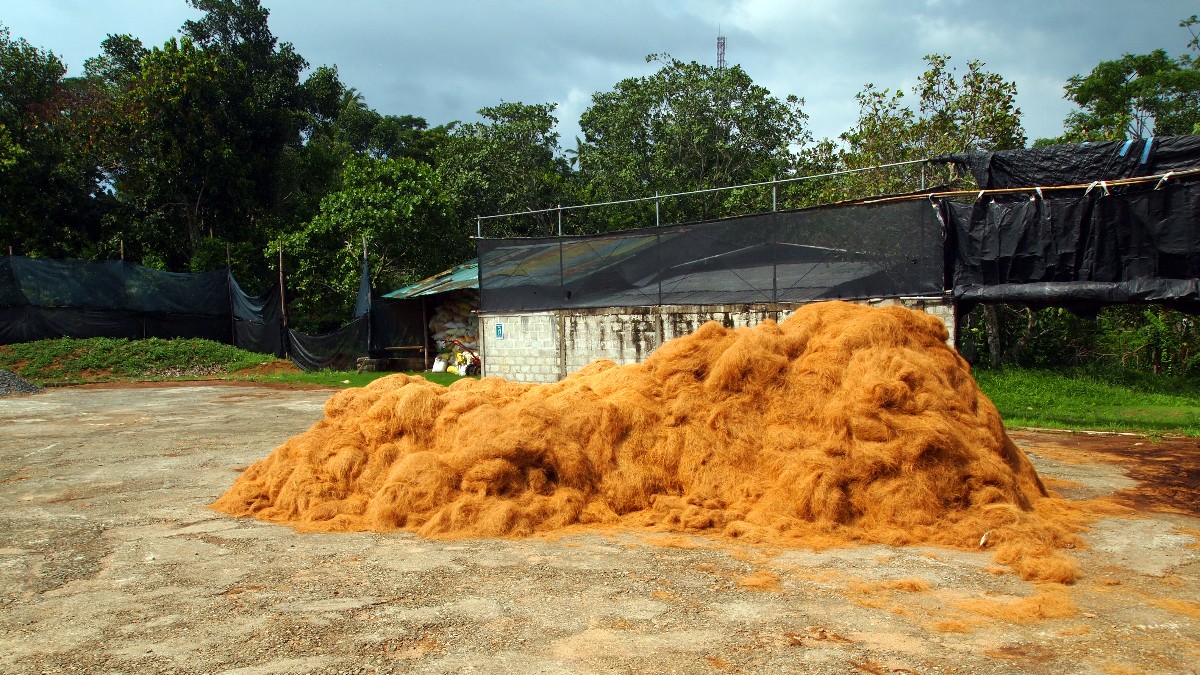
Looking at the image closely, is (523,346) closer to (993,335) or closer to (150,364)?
(993,335)

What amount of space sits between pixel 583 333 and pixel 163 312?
15.3m

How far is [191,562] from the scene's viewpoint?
17.8 feet

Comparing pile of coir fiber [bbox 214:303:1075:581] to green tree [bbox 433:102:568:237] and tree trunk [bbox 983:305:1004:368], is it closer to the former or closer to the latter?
tree trunk [bbox 983:305:1004:368]

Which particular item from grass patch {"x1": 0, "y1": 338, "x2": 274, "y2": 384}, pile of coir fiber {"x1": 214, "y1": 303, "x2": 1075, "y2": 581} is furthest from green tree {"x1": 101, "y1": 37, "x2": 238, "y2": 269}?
pile of coir fiber {"x1": 214, "y1": 303, "x2": 1075, "y2": 581}

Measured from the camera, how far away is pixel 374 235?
24172 mm

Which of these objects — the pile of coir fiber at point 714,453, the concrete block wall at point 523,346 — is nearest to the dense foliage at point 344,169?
the concrete block wall at point 523,346

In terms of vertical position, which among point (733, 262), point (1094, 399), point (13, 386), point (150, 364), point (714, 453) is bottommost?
point (1094, 399)

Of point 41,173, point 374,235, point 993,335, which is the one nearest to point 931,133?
point 993,335

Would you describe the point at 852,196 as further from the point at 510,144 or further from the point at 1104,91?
the point at 1104,91

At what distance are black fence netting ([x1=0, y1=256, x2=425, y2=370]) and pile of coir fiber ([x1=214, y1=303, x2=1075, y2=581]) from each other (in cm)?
1607

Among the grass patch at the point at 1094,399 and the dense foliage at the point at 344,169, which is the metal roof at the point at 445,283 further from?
the grass patch at the point at 1094,399

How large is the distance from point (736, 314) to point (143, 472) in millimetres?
8827

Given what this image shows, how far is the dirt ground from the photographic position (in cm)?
378

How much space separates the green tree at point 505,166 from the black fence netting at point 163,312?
4.93 m
